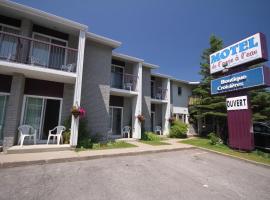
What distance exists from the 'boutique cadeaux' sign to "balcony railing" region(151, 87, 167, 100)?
7554 millimetres

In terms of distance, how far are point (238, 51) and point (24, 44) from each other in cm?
1401

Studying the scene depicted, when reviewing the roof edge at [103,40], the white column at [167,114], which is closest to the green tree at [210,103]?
the white column at [167,114]

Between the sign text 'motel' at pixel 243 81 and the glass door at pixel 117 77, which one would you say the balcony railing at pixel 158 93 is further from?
the sign text 'motel' at pixel 243 81

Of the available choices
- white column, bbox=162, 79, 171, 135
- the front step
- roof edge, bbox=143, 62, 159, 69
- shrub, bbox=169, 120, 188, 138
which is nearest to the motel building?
the front step

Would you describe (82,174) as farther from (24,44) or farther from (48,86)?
(24,44)

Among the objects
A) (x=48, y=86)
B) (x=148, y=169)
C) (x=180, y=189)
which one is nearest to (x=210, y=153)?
(x=148, y=169)

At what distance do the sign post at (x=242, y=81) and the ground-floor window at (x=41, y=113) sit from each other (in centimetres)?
1216

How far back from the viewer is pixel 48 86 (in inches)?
396

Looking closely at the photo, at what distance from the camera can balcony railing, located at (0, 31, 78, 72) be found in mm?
9061

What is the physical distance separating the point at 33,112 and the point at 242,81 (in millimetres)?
13823

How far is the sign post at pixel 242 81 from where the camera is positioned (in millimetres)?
9633

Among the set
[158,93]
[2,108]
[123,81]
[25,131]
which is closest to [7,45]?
[2,108]

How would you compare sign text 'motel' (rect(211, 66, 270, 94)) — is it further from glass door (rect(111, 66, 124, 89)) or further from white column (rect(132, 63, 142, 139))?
glass door (rect(111, 66, 124, 89))

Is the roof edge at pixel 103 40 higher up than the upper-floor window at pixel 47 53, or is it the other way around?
the roof edge at pixel 103 40
